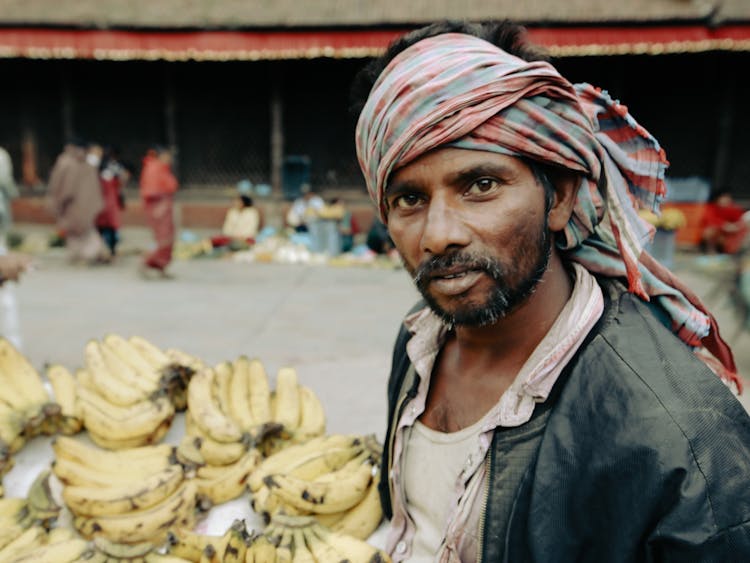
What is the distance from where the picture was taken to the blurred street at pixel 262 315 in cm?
496

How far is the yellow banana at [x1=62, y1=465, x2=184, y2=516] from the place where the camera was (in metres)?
1.95

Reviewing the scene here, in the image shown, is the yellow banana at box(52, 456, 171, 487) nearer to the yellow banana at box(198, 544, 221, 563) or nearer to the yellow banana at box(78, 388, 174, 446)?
the yellow banana at box(78, 388, 174, 446)

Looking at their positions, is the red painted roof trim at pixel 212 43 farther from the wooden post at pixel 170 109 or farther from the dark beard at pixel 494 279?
the dark beard at pixel 494 279

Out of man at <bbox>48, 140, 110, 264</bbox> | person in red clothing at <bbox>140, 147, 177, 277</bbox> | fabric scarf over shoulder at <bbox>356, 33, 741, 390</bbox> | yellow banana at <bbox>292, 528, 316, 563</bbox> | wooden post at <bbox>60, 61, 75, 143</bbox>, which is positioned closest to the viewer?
fabric scarf over shoulder at <bbox>356, 33, 741, 390</bbox>

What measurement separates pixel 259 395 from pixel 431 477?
132cm

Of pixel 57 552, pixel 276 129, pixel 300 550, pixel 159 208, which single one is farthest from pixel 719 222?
pixel 57 552

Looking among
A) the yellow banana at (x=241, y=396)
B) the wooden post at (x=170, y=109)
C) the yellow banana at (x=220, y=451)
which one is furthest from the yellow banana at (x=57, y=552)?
the wooden post at (x=170, y=109)

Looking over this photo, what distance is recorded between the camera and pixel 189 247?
1026cm

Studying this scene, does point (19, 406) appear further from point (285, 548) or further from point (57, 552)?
point (285, 548)

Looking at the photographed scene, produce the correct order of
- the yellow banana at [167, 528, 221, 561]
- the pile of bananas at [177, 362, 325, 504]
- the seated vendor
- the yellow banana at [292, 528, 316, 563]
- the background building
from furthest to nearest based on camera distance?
1. the seated vendor
2. the background building
3. the pile of bananas at [177, 362, 325, 504]
4. the yellow banana at [167, 528, 221, 561]
5. the yellow banana at [292, 528, 316, 563]

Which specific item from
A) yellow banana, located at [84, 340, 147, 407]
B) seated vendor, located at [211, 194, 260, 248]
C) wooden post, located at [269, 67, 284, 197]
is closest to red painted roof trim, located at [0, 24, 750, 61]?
wooden post, located at [269, 67, 284, 197]

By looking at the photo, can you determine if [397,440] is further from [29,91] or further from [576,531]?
[29,91]

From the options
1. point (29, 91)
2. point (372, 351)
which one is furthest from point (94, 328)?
point (29, 91)

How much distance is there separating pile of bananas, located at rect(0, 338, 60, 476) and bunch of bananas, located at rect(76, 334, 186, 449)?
0.45ft
